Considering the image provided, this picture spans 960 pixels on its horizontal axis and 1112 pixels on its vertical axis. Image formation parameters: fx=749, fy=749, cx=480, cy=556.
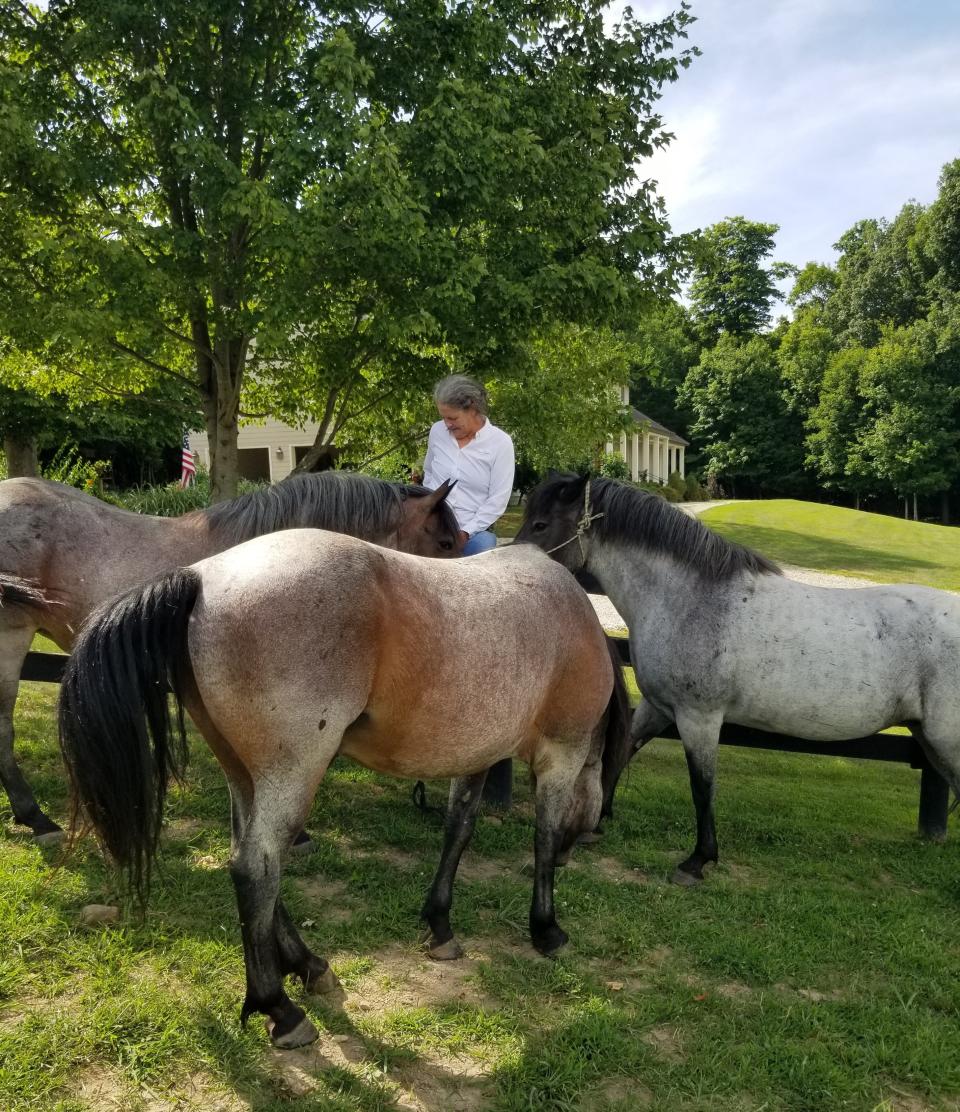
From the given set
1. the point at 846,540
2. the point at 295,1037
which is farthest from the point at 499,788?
the point at 846,540

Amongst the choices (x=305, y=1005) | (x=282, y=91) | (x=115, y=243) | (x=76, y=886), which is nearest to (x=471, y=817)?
(x=305, y=1005)

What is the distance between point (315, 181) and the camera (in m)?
6.19

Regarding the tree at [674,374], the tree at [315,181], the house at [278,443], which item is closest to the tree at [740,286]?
the tree at [674,374]

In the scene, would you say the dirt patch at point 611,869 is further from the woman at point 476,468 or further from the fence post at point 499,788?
the woman at point 476,468

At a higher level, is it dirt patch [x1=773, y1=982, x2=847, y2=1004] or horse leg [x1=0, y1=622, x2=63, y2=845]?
horse leg [x1=0, y1=622, x2=63, y2=845]

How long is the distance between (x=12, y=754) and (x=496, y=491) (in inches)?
A: 120

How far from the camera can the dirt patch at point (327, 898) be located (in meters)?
3.45

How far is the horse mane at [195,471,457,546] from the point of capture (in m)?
3.94

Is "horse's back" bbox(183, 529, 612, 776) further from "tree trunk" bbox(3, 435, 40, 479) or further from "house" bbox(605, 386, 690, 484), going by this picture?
"house" bbox(605, 386, 690, 484)

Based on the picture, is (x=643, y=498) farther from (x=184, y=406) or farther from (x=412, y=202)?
(x=184, y=406)

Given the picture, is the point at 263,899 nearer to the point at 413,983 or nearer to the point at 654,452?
the point at 413,983

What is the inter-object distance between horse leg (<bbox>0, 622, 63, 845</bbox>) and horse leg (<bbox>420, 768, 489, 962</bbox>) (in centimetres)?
213

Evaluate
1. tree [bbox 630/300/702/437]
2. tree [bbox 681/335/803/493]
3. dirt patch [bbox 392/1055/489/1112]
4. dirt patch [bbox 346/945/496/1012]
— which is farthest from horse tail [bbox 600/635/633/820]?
tree [bbox 630/300/702/437]

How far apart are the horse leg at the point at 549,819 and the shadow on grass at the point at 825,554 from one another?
53.1ft
